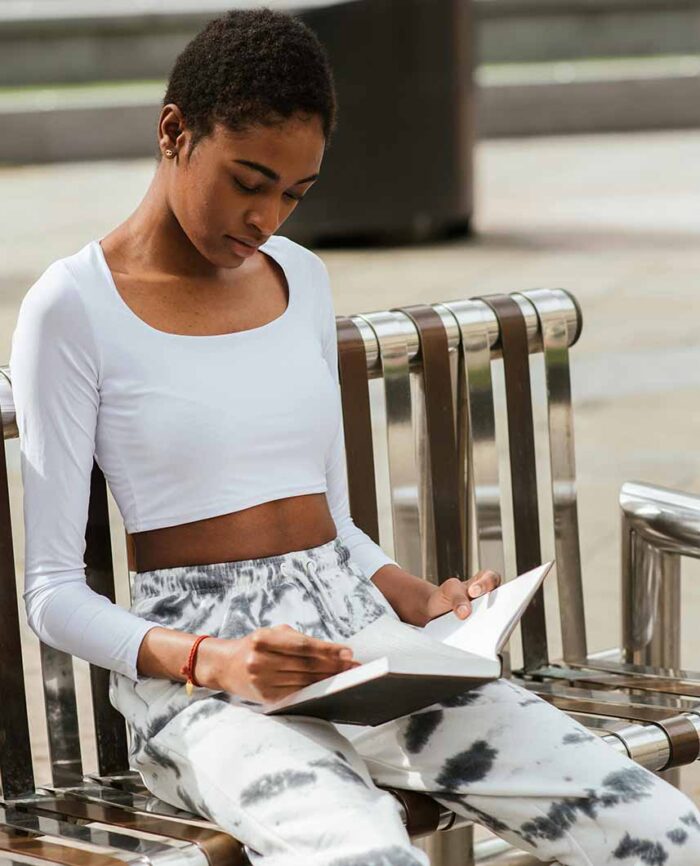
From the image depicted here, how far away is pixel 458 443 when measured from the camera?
3.16 meters

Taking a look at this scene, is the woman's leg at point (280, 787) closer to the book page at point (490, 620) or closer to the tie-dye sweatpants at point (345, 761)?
the tie-dye sweatpants at point (345, 761)

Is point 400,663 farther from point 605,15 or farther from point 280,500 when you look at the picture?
point 605,15

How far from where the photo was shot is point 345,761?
2.14 m

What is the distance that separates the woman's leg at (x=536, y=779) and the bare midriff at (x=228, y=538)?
0.91 feet

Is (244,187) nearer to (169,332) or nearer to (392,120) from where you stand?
(169,332)

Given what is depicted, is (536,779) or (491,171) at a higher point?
(536,779)

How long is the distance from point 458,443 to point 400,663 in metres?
1.18

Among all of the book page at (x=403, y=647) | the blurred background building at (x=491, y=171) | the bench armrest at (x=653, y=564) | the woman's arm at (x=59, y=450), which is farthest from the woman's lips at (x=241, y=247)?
the blurred background building at (x=491, y=171)

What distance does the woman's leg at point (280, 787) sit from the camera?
2.00 metres

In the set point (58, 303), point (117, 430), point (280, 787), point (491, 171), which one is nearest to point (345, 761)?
point (280, 787)

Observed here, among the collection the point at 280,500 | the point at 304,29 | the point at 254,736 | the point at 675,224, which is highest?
the point at 304,29

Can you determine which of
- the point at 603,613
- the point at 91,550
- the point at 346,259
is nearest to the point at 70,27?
the point at 346,259

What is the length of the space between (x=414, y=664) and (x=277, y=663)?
162 millimetres

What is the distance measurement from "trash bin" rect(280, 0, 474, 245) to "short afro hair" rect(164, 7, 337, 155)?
9.33m
